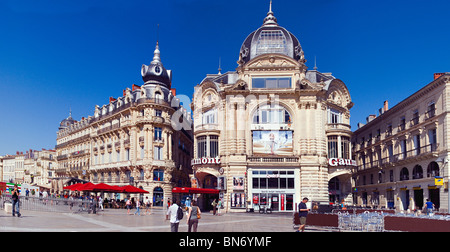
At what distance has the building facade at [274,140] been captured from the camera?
4566 cm

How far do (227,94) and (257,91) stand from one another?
341cm

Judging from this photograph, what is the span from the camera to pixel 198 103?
51156mm

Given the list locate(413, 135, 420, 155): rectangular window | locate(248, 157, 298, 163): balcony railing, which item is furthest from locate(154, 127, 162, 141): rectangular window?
locate(413, 135, 420, 155): rectangular window

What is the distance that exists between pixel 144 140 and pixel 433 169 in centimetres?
3655

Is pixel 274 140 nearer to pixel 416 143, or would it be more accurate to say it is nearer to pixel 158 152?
pixel 416 143

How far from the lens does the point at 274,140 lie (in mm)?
46750

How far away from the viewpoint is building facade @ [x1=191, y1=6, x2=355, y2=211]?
150ft

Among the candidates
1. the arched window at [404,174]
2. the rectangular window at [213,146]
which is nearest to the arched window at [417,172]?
the arched window at [404,174]

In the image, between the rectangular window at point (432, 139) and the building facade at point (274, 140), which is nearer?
the rectangular window at point (432, 139)

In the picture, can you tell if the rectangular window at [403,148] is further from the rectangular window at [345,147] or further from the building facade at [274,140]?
the rectangular window at [345,147]

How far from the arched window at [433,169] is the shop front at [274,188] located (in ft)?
43.5

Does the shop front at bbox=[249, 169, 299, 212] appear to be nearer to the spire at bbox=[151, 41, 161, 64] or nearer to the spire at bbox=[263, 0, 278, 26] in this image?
the spire at bbox=[263, 0, 278, 26]
